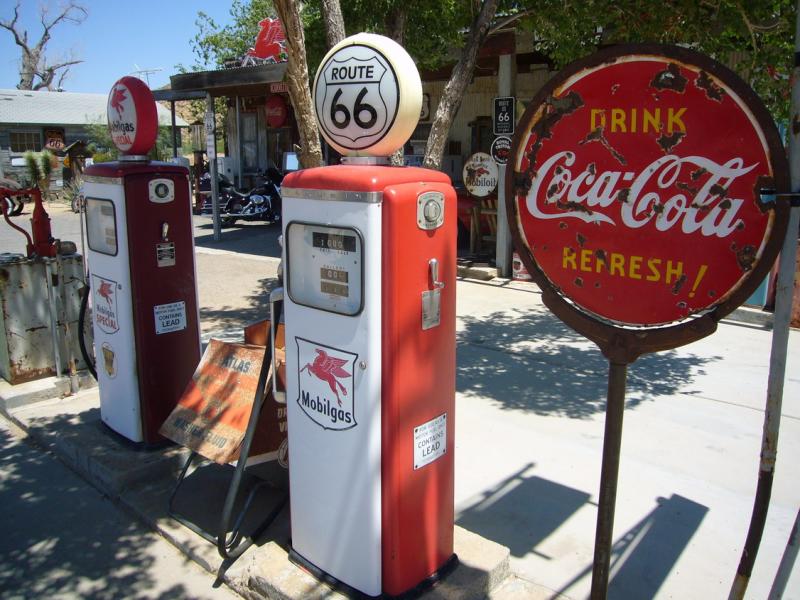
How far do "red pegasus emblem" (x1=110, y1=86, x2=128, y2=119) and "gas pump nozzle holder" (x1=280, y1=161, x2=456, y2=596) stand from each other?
82.0 inches

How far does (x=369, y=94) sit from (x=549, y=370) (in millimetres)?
4081

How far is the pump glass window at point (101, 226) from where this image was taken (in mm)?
4172

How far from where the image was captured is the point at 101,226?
169 inches

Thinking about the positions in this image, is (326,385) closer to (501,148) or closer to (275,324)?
(275,324)

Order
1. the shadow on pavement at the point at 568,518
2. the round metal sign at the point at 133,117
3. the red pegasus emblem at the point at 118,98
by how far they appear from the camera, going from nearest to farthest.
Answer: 1. the shadow on pavement at the point at 568,518
2. the round metal sign at the point at 133,117
3. the red pegasus emblem at the point at 118,98

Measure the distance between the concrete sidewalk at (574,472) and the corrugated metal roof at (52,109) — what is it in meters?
25.4

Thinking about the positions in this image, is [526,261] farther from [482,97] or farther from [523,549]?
[482,97]

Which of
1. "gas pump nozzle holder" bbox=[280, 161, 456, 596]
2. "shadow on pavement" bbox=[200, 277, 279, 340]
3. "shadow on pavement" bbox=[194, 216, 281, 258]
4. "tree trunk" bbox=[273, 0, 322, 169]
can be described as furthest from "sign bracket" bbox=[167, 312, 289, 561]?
"shadow on pavement" bbox=[194, 216, 281, 258]

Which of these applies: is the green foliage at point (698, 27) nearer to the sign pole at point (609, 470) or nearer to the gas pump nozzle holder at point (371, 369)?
the gas pump nozzle holder at point (371, 369)

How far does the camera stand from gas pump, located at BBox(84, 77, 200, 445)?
13.4ft

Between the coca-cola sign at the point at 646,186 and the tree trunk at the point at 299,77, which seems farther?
the tree trunk at the point at 299,77

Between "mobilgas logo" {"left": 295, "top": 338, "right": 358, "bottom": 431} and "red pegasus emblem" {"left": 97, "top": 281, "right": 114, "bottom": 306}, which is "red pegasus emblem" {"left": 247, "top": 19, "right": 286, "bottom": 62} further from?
"mobilgas logo" {"left": 295, "top": 338, "right": 358, "bottom": 431}

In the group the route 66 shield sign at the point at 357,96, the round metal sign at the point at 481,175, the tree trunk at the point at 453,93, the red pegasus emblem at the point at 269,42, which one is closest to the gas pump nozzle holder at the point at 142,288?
the route 66 shield sign at the point at 357,96

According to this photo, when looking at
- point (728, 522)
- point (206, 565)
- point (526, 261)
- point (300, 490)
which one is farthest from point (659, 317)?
point (206, 565)
